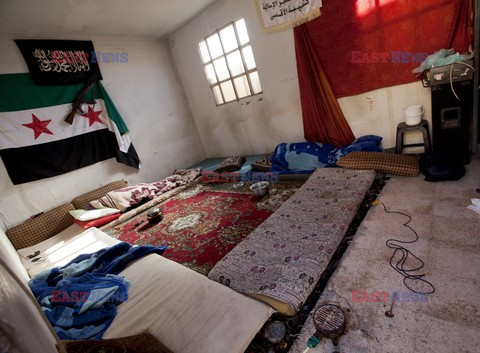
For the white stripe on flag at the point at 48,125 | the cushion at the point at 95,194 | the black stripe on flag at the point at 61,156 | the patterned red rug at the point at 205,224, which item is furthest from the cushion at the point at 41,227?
the white stripe on flag at the point at 48,125

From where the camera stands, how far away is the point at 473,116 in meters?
2.33

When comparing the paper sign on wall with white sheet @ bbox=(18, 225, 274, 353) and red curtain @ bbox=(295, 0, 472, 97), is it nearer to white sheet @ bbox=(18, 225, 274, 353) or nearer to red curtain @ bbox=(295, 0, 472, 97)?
red curtain @ bbox=(295, 0, 472, 97)

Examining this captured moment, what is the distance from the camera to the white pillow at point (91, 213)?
11.1 feet

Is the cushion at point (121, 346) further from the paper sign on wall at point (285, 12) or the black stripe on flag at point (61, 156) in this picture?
the paper sign on wall at point (285, 12)

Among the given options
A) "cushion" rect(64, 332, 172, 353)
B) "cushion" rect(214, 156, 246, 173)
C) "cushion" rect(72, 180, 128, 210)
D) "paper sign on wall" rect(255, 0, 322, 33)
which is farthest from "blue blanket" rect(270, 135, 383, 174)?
"cushion" rect(72, 180, 128, 210)

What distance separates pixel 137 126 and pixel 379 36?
4.16 metres

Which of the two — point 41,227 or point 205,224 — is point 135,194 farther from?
point 205,224

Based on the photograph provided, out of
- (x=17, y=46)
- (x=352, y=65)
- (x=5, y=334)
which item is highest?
(x=17, y=46)

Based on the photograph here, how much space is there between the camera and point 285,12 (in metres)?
3.31

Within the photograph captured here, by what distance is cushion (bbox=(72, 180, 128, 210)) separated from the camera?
384 centimetres

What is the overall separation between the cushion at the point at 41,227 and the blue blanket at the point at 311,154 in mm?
3241

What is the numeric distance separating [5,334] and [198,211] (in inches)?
112

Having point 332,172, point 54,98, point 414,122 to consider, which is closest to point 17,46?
point 54,98

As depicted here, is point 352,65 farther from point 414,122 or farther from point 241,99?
point 241,99
